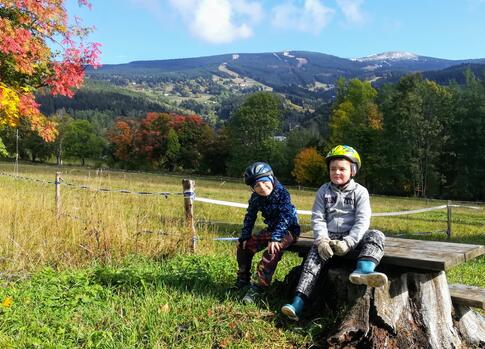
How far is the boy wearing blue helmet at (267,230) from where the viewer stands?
436cm

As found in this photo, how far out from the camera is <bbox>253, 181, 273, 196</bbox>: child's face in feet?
14.7

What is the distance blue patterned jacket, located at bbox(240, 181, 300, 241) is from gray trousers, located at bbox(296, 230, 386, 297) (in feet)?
1.61

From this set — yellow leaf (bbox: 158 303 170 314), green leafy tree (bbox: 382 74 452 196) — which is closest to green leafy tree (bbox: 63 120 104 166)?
green leafy tree (bbox: 382 74 452 196)

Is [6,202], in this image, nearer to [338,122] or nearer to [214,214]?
[214,214]

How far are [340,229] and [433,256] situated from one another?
0.84 metres

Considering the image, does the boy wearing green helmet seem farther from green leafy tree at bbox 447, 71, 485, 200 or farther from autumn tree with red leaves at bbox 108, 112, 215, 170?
autumn tree with red leaves at bbox 108, 112, 215, 170

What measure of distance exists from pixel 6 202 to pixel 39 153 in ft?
264

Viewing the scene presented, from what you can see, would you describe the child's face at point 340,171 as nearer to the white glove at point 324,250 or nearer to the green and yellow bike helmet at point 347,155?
the green and yellow bike helmet at point 347,155

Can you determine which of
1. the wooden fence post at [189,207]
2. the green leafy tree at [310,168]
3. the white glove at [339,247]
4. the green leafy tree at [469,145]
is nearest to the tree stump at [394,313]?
the white glove at [339,247]

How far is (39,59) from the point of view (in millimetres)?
7262

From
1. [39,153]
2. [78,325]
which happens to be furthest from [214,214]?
[39,153]

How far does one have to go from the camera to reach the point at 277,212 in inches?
181

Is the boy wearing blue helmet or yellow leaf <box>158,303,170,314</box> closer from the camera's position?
yellow leaf <box>158,303,170,314</box>

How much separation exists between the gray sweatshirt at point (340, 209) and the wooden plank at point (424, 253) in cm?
28
